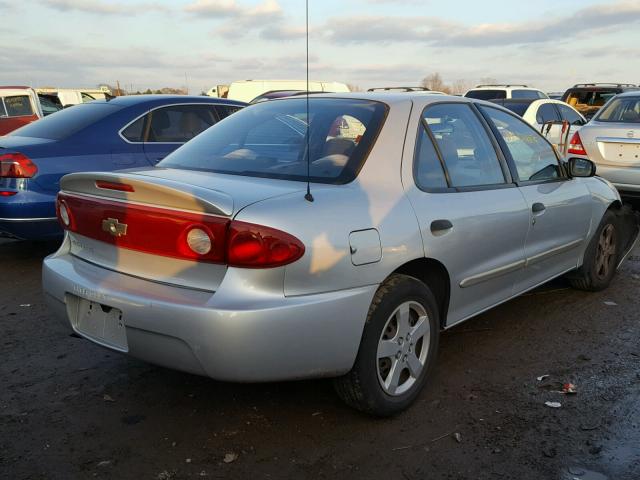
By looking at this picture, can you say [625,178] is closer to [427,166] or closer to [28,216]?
[427,166]

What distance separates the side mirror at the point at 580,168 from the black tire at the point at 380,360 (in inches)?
76.1

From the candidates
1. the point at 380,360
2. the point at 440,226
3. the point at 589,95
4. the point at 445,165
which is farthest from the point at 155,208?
the point at 589,95

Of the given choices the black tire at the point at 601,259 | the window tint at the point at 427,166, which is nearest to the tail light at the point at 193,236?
the window tint at the point at 427,166

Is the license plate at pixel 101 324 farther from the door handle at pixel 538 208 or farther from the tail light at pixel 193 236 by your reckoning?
the door handle at pixel 538 208

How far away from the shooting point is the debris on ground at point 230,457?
262cm

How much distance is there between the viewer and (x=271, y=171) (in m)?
3.06

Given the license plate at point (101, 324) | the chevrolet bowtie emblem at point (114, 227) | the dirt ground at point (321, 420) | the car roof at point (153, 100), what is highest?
the car roof at point (153, 100)

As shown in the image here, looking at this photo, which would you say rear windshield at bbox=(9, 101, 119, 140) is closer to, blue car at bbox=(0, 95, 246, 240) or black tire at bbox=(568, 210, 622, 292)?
blue car at bbox=(0, 95, 246, 240)

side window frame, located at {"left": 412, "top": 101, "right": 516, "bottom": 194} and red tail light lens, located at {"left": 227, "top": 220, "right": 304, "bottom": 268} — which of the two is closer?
red tail light lens, located at {"left": 227, "top": 220, "right": 304, "bottom": 268}

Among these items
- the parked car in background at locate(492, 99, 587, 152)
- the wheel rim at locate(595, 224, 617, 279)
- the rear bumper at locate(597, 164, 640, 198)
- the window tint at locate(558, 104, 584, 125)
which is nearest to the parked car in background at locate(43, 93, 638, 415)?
the wheel rim at locate(595, 224, 617, 279)

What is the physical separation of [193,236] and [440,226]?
4.13 ft

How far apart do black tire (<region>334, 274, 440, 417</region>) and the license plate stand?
39.5 inches

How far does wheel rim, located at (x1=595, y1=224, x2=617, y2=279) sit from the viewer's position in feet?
16.1

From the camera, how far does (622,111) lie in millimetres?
7855
